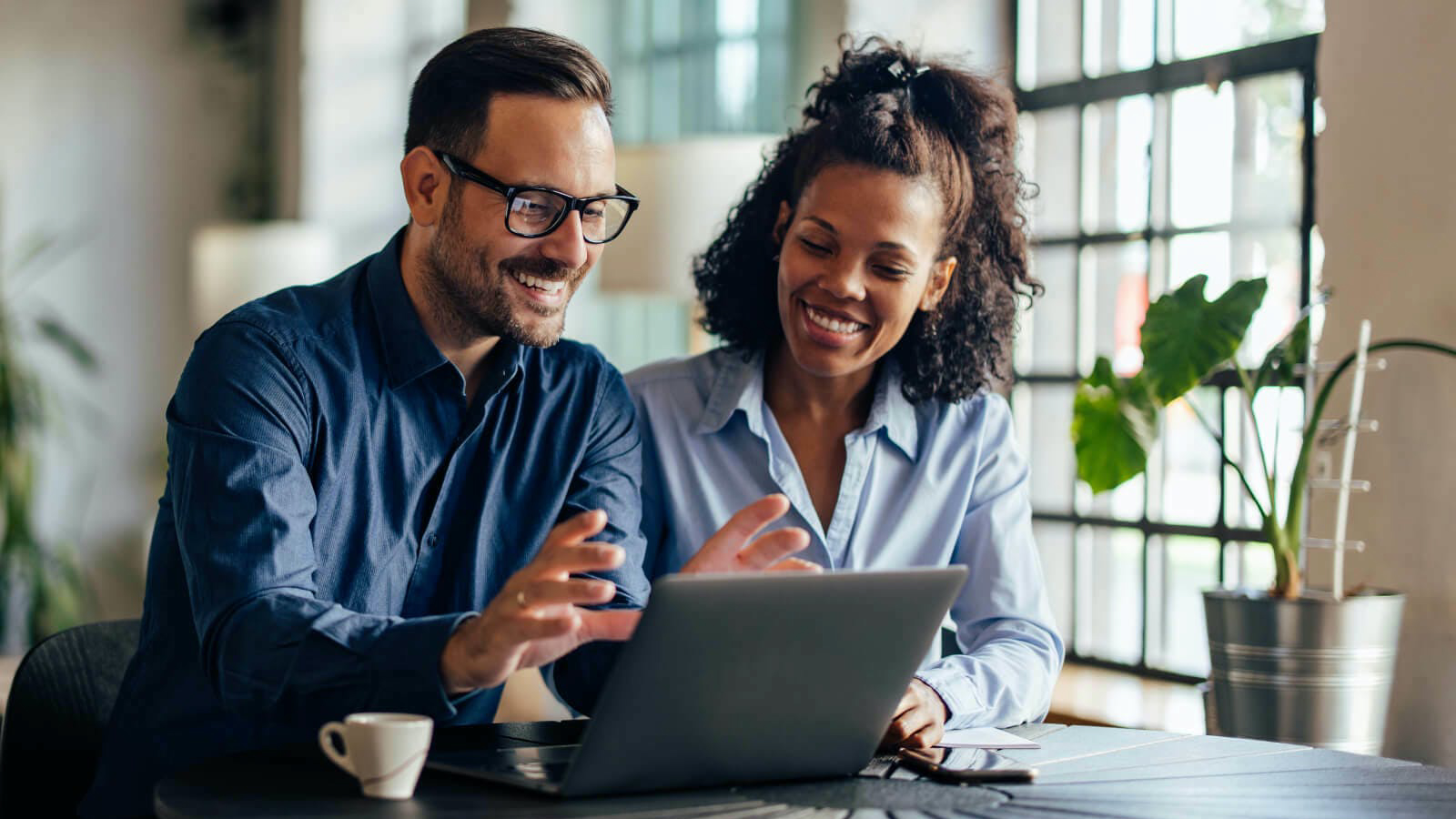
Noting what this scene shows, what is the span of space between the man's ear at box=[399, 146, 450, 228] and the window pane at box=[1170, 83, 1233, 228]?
2450 millimetres

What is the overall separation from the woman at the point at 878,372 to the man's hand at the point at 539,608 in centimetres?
81

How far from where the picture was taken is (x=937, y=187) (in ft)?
6.93

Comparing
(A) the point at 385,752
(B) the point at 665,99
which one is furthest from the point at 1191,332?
(B) the point at 665,99

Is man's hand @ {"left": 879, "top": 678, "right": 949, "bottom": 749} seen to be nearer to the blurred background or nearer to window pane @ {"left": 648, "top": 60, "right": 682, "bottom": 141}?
the blurred background

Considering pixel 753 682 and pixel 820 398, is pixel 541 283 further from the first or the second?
pixel 753 682

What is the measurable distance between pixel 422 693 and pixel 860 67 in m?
1.32

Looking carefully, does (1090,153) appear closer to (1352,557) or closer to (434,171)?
(1352,557)

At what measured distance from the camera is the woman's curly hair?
6.99 feet

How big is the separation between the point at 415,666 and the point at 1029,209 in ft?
5.71

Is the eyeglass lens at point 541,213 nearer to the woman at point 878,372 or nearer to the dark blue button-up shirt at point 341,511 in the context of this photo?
the dark blue button-up shirt at point 341,511

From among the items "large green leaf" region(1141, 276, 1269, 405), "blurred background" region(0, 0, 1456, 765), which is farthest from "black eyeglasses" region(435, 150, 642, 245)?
"large green leaf" region(1141, 276, 1269, 405)

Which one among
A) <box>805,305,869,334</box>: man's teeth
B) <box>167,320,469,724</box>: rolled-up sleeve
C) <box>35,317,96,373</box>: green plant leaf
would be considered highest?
<box>805,305,869,334</box>: man's teeth

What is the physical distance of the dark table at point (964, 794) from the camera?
1.16 metres

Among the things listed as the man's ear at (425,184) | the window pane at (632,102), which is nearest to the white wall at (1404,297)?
the man's ear at (425,184)
